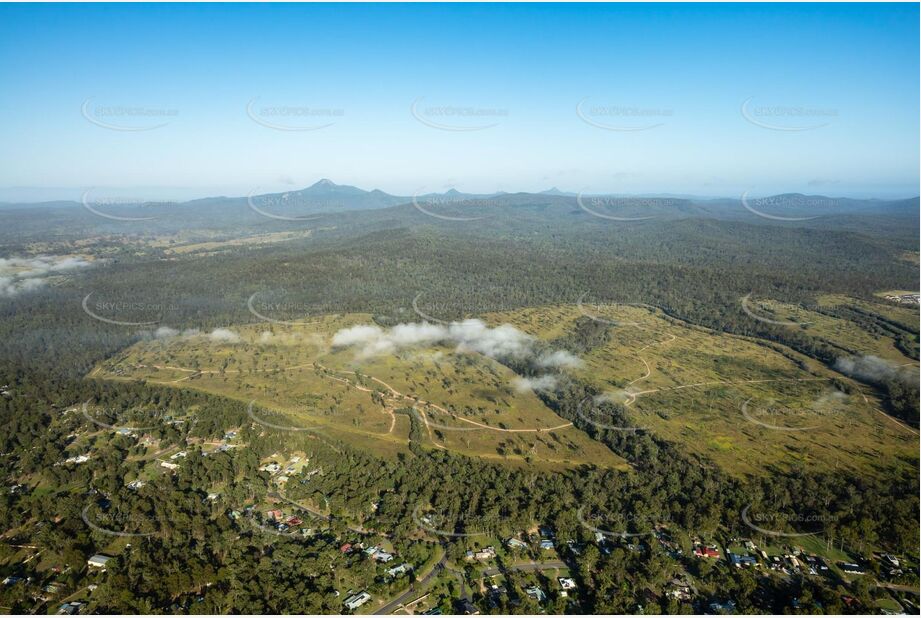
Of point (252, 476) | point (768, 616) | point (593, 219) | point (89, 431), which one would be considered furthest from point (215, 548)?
point (593, 219)

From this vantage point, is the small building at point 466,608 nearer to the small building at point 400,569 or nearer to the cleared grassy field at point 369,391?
the small building at point 400,569

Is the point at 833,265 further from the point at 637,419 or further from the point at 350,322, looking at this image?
the point at 350,322

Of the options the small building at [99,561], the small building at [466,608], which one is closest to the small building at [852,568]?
the small building at [466,608]

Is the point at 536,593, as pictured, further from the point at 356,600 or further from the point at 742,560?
the point at 742,560

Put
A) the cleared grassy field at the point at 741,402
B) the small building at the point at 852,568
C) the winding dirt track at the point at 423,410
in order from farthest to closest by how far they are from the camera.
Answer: the winding dirt track at the point at 423,410 → the cleared grassy field at the point at 741,402 → the small building at the point at 852,568

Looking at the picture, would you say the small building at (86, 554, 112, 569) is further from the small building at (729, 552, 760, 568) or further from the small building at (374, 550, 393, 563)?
the small building at (729, 552, 760, 568)

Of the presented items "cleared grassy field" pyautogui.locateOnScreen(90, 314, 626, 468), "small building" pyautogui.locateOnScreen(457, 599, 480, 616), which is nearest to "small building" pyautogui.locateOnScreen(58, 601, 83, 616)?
"small building" pyautogui.locateOnScreen(457, 599, 480, 616)

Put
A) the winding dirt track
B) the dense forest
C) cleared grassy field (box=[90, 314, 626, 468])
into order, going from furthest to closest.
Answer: the winding dirt track
cleared grassy field (box=[90, 314, 626, 468])
the dense forest
